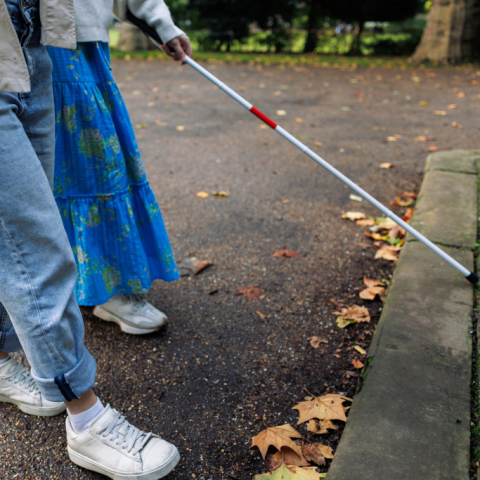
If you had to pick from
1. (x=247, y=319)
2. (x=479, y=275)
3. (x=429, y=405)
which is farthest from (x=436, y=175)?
(x=429, y=405)

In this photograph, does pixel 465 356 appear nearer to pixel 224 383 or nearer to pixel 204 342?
pixel 224 383

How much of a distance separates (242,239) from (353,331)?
110cm

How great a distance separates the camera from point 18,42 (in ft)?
3.53

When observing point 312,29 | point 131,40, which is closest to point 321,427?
point 131,40

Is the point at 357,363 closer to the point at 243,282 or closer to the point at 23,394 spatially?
the point at 243,282

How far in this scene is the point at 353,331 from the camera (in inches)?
82.7

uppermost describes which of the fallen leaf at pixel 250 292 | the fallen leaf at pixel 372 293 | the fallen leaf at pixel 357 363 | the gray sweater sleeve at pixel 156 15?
the gray sweater sleeve at pixel 156 15

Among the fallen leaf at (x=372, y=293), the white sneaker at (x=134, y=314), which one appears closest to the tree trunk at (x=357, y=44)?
the fallen leaf at (x=372, y=293)

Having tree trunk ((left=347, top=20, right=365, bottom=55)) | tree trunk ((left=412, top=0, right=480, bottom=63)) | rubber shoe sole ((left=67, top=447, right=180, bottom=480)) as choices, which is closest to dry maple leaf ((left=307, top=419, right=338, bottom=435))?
rubber shoe sole ((left=67, top=447, right=180, bottom=480))

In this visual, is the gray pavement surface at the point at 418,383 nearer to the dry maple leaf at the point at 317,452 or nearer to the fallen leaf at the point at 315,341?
the dry maple leaf at the point at 317,452

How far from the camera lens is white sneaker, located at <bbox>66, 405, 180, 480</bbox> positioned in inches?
54.1

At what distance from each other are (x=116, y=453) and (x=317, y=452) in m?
0.66

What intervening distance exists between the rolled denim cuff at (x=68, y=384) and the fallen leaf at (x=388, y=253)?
6.41ft

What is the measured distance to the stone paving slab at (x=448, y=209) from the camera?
2.57 m
